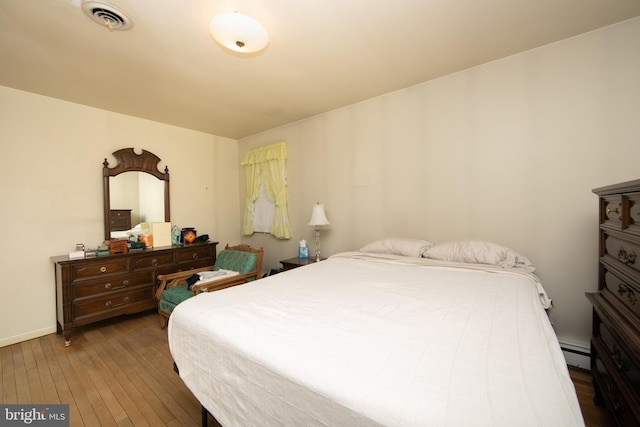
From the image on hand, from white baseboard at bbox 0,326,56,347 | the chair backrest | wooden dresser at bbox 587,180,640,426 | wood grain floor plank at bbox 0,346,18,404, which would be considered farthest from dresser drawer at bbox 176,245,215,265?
wooden dresser at bbox 587,180,640,426

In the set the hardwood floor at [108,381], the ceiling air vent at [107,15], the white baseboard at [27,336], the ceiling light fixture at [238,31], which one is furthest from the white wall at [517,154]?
the white baseboard at [27,336]

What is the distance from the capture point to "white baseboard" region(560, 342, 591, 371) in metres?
1.98

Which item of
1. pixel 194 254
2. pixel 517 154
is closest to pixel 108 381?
pixel 194 254

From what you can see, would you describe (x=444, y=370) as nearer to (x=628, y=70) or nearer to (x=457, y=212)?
(x=457, y=212)

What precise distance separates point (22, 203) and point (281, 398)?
3.53 m

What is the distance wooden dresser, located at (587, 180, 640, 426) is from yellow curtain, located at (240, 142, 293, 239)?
124 inches

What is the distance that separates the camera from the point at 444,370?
2.61 ft

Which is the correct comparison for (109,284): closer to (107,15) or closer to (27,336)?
(27,336)

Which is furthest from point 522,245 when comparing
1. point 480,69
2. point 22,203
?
point 22,203

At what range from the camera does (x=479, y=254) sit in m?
2.11

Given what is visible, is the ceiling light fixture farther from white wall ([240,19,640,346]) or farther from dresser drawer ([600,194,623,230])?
dresser drawer ([600,194,623,230])

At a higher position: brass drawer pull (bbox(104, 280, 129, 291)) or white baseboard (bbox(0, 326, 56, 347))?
brass drawer pull (bbox(104, 280, 129, 291))

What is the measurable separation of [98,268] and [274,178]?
233 cm

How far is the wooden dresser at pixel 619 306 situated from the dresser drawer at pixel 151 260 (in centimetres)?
389
